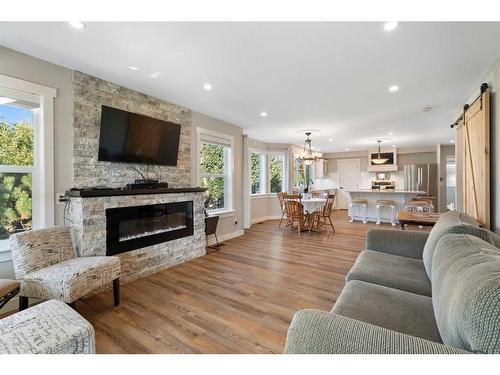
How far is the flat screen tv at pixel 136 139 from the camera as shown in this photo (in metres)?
2.89

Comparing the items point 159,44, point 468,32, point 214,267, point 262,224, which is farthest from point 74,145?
point 262,224

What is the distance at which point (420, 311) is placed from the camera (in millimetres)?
1285

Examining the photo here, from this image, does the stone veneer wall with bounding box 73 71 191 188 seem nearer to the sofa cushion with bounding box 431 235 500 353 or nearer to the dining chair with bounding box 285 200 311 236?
the dining chair with bounding box 285 200 311 236

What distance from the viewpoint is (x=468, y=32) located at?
1.95m

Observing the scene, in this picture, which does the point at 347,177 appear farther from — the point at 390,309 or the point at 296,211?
the point at 390,309

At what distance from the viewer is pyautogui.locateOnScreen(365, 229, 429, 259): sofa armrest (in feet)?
7.23

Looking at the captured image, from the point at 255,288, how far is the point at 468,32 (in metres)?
3.14

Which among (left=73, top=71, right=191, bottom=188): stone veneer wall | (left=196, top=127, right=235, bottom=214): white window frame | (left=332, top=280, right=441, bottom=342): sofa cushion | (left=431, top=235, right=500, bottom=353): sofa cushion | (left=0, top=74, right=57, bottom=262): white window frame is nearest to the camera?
(left=431, top=235, right=500, bottom=353): sofa cushion

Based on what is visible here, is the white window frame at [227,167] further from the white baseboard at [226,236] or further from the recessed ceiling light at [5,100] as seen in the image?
the recessed ceiling light at [5,100]

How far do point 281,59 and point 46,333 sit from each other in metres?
2.79

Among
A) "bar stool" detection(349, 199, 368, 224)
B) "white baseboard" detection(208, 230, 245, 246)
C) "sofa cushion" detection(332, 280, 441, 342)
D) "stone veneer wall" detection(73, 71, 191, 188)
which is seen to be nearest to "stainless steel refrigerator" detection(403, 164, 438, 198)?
"bar stool" detection(349, 199, 368, 224)

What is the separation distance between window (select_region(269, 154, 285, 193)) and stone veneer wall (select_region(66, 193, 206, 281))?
4.05 meters

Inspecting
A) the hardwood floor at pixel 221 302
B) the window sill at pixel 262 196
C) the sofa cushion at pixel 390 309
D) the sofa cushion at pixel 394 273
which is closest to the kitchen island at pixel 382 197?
the window sill at pixel 262 196
